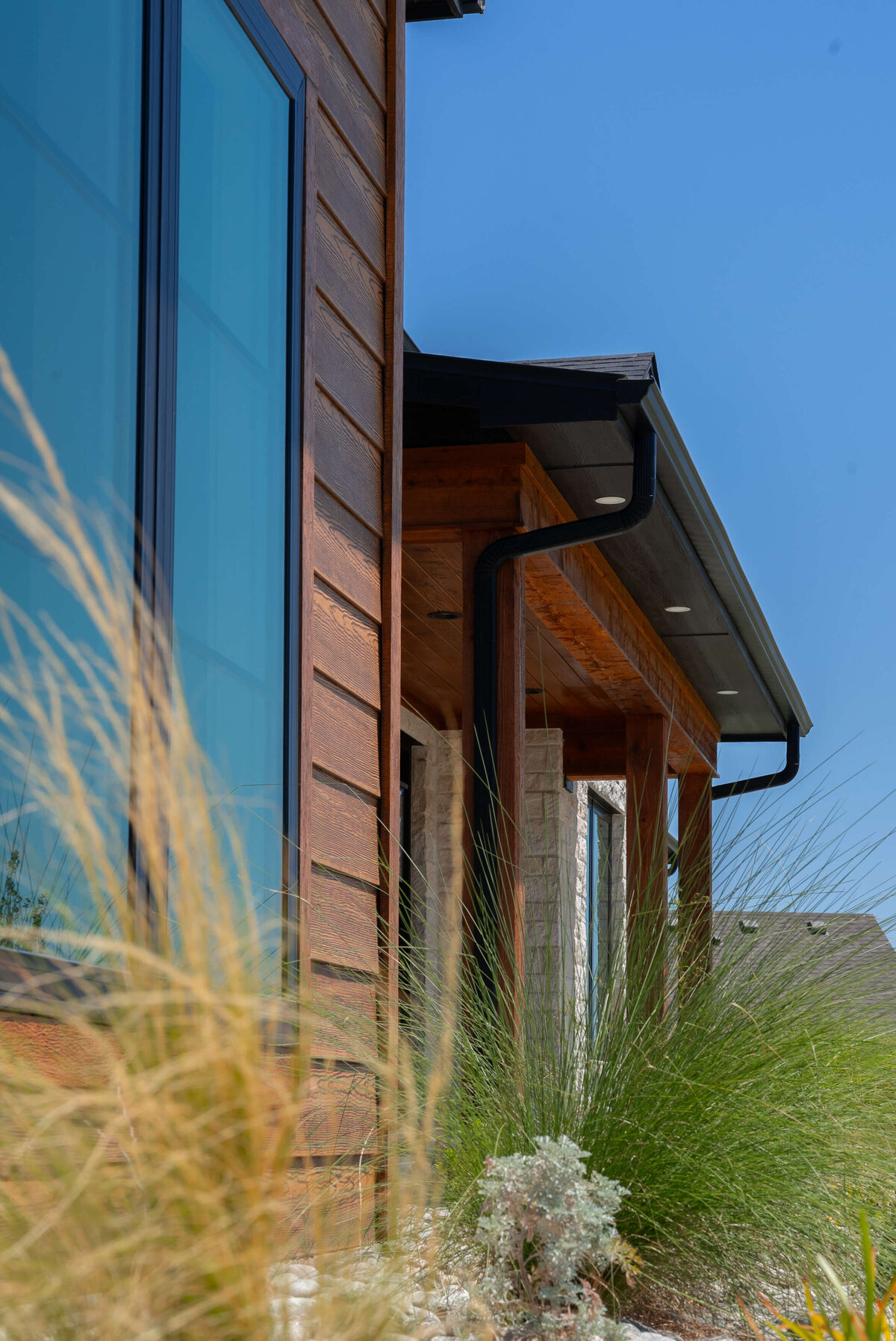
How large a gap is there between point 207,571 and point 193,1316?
59.0 inches

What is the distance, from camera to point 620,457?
432 centimetres

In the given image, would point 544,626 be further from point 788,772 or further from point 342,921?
point 788,772

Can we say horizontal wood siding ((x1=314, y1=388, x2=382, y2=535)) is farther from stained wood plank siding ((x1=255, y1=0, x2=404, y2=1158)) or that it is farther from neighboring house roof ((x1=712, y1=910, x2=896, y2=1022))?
neighboring house roof ((x1=712, y1=910, x2=896, y2=1022))

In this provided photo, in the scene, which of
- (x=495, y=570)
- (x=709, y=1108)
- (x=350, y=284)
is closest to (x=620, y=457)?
(x=495, y=570)

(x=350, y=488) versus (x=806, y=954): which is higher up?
(x=350, y=488)

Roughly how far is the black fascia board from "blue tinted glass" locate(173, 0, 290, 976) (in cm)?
115

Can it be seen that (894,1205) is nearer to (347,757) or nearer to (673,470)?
(347,757)

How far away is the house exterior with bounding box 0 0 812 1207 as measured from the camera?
1945 millimetres

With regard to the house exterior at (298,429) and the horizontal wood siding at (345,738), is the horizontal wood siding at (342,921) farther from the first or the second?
the horizontal wood siding at (345,738)

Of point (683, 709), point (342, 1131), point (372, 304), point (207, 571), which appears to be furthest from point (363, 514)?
point (683, 709)

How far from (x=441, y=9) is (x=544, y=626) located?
7.29 ft

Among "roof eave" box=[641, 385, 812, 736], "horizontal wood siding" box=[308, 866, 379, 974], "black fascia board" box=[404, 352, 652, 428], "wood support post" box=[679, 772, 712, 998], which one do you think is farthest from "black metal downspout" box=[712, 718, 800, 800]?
"horizontal wood siding" box=[308, 866, 379, 974]

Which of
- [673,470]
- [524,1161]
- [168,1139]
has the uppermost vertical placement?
[673,470]

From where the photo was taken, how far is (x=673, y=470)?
4336 millimetres
